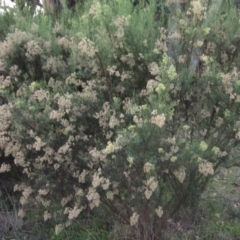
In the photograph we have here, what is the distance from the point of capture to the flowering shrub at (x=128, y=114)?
12.2ft

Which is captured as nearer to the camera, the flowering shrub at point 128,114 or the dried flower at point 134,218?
the flowering shrub at point 128,114

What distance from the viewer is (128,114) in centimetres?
371

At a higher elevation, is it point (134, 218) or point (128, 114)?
point (128, 114)

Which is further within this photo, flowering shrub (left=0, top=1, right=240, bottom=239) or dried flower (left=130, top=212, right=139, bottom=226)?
dried flower (left=130, top=212, right=139, bottom=226)

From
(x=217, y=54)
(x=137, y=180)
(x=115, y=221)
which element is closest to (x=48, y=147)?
(x=137, y=180)

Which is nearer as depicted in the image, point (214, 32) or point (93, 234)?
point (214, 32)

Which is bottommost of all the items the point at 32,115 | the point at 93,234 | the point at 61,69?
the point at 93,234

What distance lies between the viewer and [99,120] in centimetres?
385

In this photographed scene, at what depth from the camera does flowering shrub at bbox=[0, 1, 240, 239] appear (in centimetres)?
371

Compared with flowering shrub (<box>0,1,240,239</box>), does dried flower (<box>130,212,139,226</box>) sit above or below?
below

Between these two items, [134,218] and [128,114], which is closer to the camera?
[128,114]

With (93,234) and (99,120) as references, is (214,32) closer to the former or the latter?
(99,120)

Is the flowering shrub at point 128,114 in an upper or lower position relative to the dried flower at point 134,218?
upper

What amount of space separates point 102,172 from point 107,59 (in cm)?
75
